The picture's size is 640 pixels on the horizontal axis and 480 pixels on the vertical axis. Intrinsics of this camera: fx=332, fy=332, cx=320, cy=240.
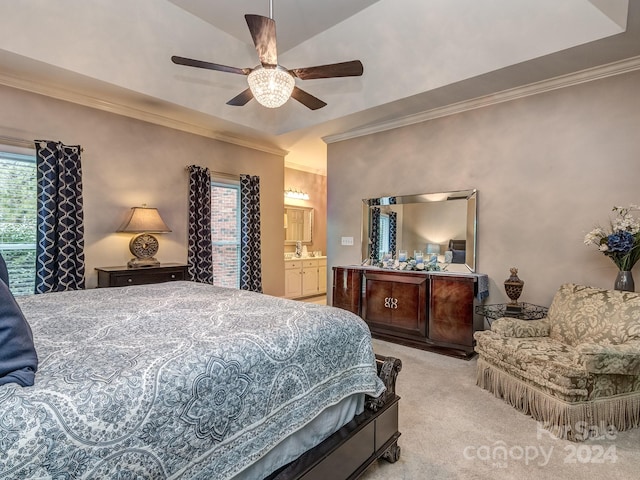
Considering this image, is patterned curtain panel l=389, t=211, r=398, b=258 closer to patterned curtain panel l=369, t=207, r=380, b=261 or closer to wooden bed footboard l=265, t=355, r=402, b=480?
patterned curtain panel l=369, t=207, r=380, b=261

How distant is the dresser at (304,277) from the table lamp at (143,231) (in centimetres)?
258

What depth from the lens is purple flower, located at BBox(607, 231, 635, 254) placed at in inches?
102

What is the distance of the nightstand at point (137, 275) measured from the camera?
141 inches

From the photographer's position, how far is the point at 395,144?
179 inches

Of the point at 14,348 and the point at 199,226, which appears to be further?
the point at 199,226

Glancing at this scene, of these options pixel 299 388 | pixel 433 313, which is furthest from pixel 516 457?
pixel 433 313

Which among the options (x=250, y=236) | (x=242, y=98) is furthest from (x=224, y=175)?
A: (x=242, y=98)

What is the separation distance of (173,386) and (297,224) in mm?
6187

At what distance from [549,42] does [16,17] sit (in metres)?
4.52

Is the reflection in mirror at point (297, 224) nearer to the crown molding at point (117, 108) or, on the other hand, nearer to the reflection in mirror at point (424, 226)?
the crown molding at point (117, 108)

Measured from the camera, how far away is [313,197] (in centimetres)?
757

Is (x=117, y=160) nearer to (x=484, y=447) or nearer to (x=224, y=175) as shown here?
(x=224, y=175)

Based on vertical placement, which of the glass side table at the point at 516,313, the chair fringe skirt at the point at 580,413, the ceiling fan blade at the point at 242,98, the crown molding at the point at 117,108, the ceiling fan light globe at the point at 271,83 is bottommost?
the chair fringe skirt at the point at 580,413

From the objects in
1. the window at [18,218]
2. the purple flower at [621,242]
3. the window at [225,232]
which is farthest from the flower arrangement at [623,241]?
the window at [18,218]
